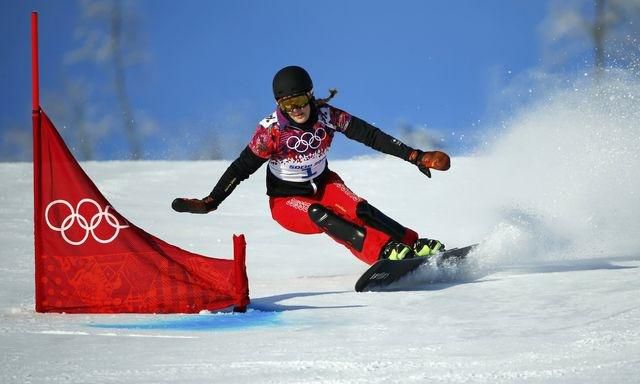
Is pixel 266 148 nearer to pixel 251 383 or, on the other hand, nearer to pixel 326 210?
pixel 326 210

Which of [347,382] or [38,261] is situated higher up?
[38,261]

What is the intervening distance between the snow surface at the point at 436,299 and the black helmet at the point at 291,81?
1.36m

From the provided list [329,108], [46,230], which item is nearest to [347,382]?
[46,230]

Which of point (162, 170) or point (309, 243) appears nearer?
point (309, 243)

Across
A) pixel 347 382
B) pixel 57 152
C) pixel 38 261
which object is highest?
pixel 57 152

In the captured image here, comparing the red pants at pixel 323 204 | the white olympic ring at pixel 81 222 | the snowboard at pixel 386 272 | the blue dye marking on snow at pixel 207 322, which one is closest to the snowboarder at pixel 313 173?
the red pants at pixel 323 204

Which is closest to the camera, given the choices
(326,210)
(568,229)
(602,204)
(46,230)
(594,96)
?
(46,230)

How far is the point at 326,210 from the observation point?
611 centimetres

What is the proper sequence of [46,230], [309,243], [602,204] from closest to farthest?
1. [46,230]
2. [602,204]
3. [309,243]

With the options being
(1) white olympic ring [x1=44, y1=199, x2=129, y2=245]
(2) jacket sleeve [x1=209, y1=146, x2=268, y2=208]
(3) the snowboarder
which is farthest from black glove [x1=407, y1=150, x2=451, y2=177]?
(1) white olympic ring [x1=44, y1=199, x2=129, y2=245]

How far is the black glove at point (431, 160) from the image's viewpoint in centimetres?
591

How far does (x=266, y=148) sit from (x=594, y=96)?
6631mm

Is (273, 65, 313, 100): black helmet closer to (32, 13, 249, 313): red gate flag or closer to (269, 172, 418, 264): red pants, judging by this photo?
(269, 172, 418, 264): red pants

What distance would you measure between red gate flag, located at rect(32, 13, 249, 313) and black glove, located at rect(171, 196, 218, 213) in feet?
2.47
